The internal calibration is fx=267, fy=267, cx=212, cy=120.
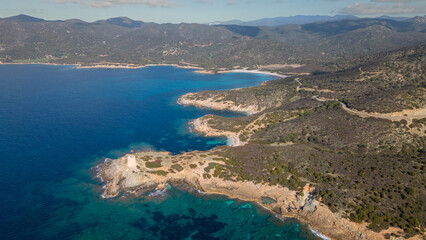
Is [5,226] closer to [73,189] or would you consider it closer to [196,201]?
[73,189]

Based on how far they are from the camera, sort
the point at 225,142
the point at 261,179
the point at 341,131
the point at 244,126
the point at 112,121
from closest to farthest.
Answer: the point at 261,179 < the point at 341,131 < the point at 225,142 < the point at 244,126 < the point at 112,121

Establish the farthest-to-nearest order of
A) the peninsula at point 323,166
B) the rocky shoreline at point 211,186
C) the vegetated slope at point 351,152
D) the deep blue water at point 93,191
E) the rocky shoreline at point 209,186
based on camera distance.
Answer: the vegetated slope at point 351,152 → the peninsula at point 323,166 → the rocky shoreline at point 209,186 → the deep blue water at point 93,191 → the rocky shoreline at point 211,186

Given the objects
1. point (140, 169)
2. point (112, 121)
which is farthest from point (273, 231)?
point (112, 121)

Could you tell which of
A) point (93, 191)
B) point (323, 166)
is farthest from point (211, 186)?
point (323, 166)

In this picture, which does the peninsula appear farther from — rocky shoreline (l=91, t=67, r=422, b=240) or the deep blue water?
the deep blue water

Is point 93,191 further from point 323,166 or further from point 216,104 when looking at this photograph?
point 216,104

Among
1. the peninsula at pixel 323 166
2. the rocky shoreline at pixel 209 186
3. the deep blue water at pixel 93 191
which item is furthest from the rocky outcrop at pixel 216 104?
the rocky shoreline at pixel 209 186

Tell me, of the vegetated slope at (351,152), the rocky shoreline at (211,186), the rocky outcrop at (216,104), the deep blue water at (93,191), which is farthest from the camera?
the rocky outcrop at (216,104)

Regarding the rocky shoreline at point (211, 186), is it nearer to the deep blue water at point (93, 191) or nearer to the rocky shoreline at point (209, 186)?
the rocky shoreline at point (209, 186)

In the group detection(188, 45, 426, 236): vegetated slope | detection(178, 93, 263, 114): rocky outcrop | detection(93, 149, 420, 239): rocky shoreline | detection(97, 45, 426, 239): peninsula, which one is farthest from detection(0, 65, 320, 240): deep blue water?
detection(188, 45, 426, 236): vegetated slope
